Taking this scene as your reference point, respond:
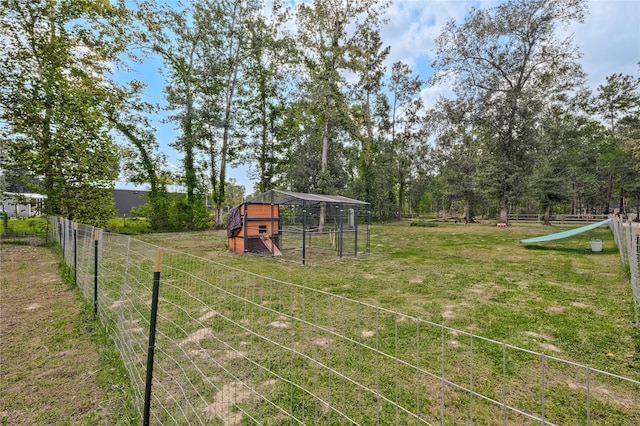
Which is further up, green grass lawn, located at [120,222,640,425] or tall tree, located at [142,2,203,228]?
tall tree, located at [142,2,203,228]

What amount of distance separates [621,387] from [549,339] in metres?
0.76

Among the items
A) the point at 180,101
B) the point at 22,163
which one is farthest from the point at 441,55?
the point at 22,163

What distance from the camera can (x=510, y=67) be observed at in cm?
1791

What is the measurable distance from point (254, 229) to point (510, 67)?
1915 centimetres

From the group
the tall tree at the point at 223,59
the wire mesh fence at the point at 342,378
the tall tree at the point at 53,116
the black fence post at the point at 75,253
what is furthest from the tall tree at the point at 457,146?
the black fence post at the point at 75,253

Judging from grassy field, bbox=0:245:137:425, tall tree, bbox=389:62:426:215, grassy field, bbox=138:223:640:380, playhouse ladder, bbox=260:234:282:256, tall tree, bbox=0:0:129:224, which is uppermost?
tall tree, bbox=389:62:426:215

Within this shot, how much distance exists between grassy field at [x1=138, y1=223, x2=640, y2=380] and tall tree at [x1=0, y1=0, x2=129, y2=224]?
4.75 m

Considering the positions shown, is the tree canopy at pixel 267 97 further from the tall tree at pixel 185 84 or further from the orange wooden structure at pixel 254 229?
the orange wooden structure at pixel 254 229

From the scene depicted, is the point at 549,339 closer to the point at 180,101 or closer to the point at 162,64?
the point at 180,101

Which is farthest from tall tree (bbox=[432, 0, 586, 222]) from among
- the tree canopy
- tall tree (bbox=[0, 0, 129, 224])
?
tall tree (bbox=[0, 0, 129, 224])

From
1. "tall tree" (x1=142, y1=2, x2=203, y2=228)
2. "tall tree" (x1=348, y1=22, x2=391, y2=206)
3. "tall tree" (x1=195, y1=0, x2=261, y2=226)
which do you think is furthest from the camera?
"tall tree" (x1=195, y1=0, x2=261, y2=226)

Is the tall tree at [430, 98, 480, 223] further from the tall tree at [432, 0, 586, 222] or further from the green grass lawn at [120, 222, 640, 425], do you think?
the green grass lawn at [120, 222, 640, 425]

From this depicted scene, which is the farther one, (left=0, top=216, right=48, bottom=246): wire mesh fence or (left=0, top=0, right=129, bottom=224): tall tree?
(left=0, top=216, right=48, bottom=246): wire mesh fence

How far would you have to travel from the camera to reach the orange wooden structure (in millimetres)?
8961
